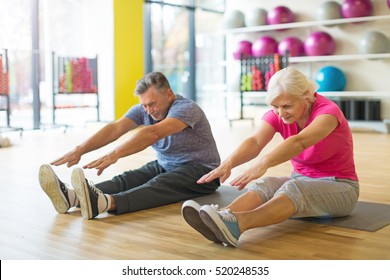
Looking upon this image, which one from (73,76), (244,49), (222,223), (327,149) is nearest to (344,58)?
(244,49)

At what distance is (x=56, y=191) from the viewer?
2629 mm

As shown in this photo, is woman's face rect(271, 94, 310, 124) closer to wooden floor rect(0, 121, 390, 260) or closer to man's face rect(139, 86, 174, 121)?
wooden floor rect(0, 121, 390, 260)

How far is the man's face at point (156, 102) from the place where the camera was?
2729 mm

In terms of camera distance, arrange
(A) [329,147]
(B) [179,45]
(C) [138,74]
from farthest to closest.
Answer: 1. (B) [179,45]
2. (C) [138,74]
3. (A) [329,147]

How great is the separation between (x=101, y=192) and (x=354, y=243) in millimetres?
1116

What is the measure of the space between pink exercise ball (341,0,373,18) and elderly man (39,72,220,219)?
5100 millimetres

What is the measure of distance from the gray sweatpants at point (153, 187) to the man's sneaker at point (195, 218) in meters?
0.63

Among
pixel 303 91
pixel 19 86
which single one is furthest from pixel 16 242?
pixel 19 86

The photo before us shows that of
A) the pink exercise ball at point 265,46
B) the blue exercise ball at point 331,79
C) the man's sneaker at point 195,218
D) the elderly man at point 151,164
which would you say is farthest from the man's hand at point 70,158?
the pink exercise ball at point 265,46

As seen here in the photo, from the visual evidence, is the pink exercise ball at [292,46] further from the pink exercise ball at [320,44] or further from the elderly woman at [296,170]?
the elderly woman at [296,170]

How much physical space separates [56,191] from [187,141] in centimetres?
69

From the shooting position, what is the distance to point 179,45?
8891mm

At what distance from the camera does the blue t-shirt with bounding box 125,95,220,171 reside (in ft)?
9.23
